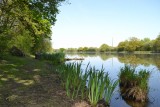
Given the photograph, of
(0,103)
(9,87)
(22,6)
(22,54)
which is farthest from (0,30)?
(22,54)

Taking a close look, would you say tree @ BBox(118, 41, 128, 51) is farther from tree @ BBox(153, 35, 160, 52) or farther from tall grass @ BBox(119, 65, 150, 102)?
tall grass @ BBox(119, 65, 150, 102)

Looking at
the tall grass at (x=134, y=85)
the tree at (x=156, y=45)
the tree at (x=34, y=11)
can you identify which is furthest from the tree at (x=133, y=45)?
the tall grass at (x=134, y=85)

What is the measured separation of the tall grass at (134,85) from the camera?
1103cm

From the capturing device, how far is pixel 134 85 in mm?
11664

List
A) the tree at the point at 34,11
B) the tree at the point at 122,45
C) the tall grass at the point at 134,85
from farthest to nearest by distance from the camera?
the tree at the point at 122,45
the tree at the point at 34,11
the tall grass at the point at 134,85

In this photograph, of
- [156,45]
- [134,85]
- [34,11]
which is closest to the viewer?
[134,85]

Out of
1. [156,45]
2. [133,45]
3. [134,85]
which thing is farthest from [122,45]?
[134,85]

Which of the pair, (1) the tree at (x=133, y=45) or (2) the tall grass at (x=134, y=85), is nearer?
(2) the tall grass at (x=134, y=85)

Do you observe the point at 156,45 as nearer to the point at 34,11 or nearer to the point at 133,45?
the point at 133,45

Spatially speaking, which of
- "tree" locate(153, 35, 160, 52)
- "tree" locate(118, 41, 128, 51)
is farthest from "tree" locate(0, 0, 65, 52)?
"tree" locate(118, 41, 128, 51)

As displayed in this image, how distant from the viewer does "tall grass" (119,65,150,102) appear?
11.0 m

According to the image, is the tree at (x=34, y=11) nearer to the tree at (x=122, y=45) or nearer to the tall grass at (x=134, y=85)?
the tall grass at (x=134, y=85)

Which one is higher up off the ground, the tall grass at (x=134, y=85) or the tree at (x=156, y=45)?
the tree at (x=156, y=45)

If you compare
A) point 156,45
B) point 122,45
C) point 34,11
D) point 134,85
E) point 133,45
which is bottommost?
point 134,85
